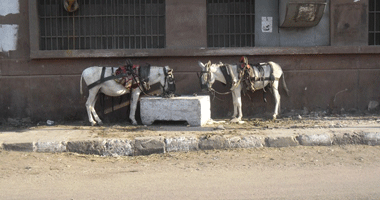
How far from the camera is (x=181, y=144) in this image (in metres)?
7.86

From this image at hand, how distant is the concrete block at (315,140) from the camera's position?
7.97m

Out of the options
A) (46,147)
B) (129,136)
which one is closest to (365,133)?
(129,136)

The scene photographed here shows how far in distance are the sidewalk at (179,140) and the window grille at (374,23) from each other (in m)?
3.58

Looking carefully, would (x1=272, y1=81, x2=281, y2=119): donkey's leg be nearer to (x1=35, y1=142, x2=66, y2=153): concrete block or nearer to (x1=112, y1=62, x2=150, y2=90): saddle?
(x1=112, y1=62, x2=150, y2=90): saddle

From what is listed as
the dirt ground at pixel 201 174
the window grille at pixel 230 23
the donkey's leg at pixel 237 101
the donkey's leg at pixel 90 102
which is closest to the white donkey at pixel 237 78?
the donkey's leg at pixel 237 101

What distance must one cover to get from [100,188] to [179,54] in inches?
210

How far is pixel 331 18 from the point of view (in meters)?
10.7

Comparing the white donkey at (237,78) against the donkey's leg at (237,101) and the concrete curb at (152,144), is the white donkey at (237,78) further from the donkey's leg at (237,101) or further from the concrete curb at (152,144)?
the concrete curb at (152,144)

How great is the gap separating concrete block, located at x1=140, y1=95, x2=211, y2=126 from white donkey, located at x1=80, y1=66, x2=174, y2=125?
432 millimetres

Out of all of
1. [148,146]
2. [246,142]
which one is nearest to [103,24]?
[148,146]

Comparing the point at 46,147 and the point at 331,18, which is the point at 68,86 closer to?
the point at 46,147

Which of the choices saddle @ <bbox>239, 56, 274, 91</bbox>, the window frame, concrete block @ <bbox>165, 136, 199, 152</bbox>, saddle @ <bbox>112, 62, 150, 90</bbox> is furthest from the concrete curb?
the window frame

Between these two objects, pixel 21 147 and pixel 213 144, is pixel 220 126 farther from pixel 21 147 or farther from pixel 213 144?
pixel 21 147

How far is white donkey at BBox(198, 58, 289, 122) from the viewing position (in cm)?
967
